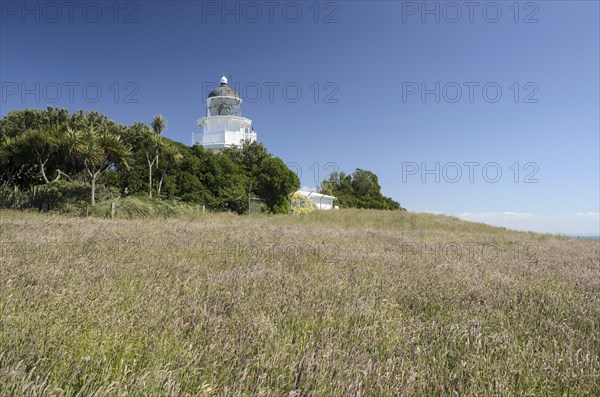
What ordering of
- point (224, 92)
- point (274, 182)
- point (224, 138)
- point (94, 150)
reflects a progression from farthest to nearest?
point (224, 92) < point (224, 138) < point (274, 182) < point (94, 150)

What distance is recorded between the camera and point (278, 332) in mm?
2285

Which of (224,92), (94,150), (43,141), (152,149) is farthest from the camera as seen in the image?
(224,92)

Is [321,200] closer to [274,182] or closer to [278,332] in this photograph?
[274,182]

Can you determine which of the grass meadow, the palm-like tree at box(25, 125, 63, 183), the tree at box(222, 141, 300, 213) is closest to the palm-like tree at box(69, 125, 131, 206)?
the palm-like tree at box(25, 125, 63, 183)

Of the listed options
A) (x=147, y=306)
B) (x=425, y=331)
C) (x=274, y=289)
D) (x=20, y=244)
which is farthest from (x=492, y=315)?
(x=20, y=244)

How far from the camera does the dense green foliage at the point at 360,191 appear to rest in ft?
162

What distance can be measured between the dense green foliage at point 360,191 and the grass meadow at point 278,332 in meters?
44.4

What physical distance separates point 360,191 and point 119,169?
37692 millimetres

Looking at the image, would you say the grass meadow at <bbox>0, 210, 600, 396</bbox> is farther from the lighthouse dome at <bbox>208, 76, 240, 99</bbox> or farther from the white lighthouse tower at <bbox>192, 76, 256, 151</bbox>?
the lighthouse dome at <bbox>208, 76, 240, 99</bbox>

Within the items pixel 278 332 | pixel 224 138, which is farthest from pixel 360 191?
pixel 278 332

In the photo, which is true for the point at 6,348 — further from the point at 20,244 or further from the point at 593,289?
the point at 593,289

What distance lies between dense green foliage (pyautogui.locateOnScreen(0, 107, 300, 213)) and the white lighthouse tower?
14.0 meters

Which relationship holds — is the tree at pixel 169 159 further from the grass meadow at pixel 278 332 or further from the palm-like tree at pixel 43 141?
the grass meadow at pixel 278 332

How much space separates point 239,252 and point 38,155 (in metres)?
18.9
